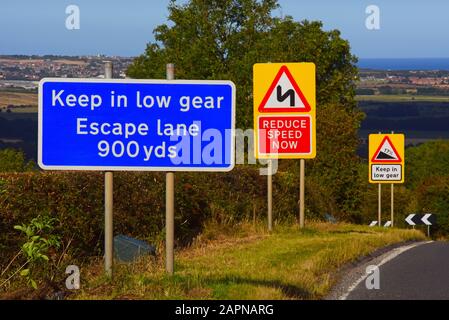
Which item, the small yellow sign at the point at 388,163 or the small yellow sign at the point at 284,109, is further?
the small yellow sign at the point at 388,163

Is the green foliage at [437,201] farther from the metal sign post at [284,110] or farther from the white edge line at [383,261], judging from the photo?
the white edge line at [383,261]

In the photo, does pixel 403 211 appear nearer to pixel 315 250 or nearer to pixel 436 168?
pixel 436 168

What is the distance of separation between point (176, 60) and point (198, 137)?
54.6m

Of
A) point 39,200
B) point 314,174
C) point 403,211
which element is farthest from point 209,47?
point 39,200

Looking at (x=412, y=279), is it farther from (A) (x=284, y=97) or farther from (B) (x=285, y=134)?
(B) (x=285, y=134)

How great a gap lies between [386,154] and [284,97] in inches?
524

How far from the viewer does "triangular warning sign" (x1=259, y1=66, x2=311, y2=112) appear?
58.3 ft

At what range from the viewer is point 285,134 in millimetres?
18719

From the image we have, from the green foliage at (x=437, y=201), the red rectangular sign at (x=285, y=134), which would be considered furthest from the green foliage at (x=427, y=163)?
the red rectangular sign at (x=285, y=134)

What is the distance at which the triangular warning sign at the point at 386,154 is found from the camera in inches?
1182

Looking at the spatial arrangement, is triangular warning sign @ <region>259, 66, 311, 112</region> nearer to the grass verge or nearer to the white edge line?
the grass verge

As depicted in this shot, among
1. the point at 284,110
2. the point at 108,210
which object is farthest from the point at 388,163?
the point at 108,210

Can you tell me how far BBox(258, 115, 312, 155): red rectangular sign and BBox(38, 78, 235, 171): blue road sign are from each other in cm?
853

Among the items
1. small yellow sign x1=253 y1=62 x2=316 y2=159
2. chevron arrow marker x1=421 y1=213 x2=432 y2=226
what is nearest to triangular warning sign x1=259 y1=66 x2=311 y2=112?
small yellow sign x1=253 y1=62 x2=316 y2=159
